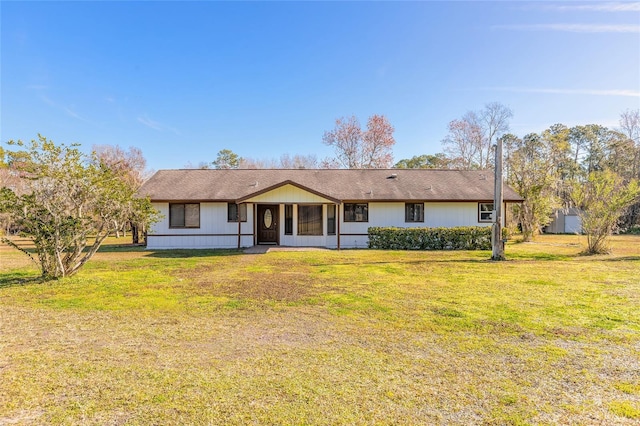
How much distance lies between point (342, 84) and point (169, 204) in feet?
46.3

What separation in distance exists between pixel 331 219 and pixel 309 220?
115cm

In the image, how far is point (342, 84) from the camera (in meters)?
23.2

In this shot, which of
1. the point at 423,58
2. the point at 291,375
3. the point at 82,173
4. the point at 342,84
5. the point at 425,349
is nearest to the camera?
the point at 291,375

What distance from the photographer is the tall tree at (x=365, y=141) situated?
34.3m

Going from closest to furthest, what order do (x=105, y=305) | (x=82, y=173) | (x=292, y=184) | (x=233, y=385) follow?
1. (x=233, y=385)
2. (x=105, y=305)
3. (x=82, y=173)
4. (x=292, y=184)

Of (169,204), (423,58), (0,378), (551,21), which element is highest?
(423,58)

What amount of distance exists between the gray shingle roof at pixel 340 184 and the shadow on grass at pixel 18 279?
768cm

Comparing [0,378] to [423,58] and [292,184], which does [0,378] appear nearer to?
[292,184]

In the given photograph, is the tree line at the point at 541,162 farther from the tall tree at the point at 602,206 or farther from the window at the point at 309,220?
the window at the point at 309,220

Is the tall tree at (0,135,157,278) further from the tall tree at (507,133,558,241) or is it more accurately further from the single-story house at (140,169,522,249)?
the tall tree at (507,133,558,241)

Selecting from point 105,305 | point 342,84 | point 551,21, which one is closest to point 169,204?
point 105,305

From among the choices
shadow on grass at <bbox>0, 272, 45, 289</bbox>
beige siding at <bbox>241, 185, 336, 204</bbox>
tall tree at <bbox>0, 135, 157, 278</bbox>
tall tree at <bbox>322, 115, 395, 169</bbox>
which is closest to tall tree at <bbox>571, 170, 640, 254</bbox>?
beige siding at <bbox>241, 185, 336, 204</bbox>

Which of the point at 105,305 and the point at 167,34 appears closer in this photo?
the point at 105,305

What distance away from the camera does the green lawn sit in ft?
9.36
